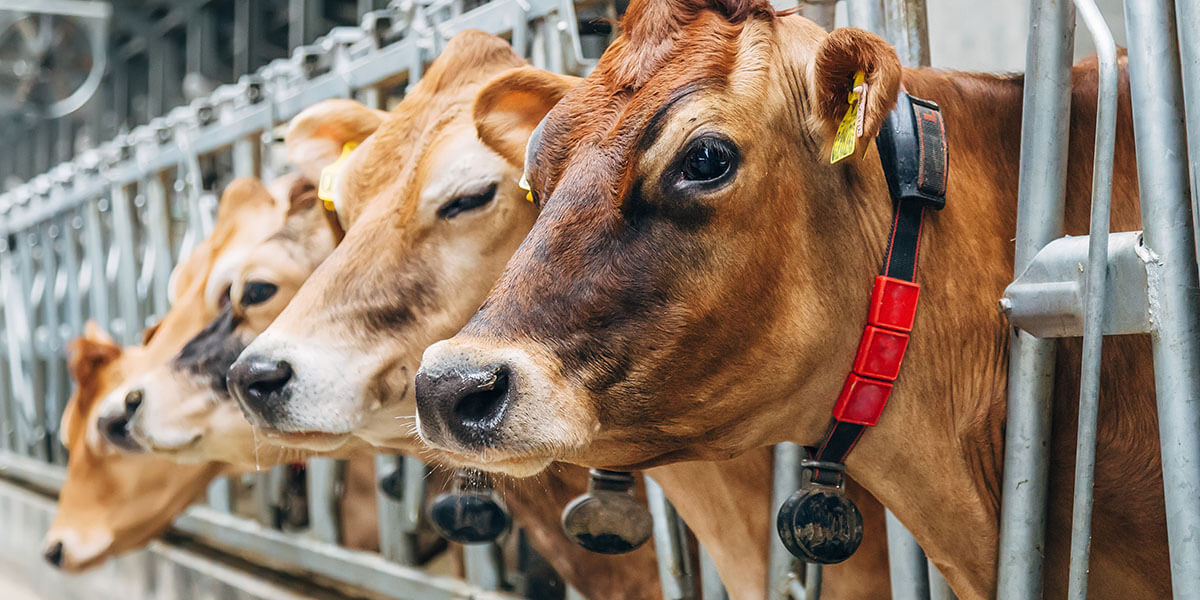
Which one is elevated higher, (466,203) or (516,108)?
(516,108)

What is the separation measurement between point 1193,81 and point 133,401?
2234 millimetres

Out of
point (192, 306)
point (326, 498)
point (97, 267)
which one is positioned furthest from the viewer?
point (97, 267)

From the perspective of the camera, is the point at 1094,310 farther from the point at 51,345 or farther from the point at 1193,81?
the point at 51,345

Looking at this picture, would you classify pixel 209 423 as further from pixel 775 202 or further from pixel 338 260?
pixel 775 202

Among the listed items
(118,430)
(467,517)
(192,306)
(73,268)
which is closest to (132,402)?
(118,430)

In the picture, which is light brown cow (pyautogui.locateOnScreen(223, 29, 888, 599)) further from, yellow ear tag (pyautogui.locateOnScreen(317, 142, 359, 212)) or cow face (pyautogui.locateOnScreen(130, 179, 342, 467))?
cow face (pyautogui.locateOnScreen(130, 179, 342, 467))

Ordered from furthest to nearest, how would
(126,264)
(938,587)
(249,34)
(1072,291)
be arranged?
(249,34)
(126,264)
(938,587)
(1072,291)

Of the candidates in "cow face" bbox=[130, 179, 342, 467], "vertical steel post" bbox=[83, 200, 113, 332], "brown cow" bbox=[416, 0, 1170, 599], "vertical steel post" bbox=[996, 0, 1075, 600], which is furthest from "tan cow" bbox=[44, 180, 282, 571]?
"vertical steel post" bbox=[996, 0, 1075, 600]

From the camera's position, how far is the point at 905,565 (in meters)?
1.57

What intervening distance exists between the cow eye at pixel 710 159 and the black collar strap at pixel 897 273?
0.21 metres

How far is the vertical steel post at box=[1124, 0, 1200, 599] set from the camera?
1107mm

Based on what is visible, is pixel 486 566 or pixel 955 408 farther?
pixel 486 566

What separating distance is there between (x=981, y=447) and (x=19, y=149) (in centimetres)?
1176

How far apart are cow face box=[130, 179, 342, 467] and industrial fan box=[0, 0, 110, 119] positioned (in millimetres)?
4508
